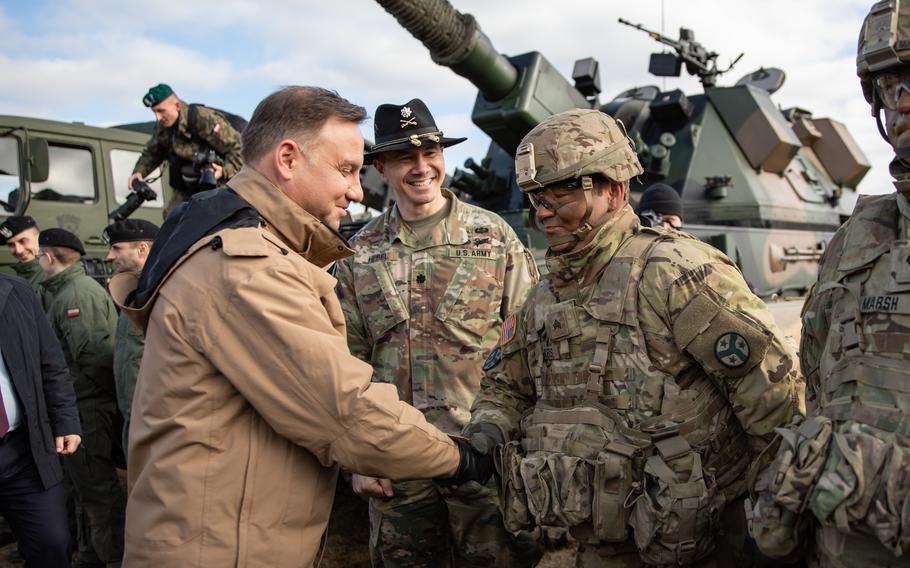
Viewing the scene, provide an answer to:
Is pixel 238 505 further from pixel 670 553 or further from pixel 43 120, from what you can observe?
pixel 43 120

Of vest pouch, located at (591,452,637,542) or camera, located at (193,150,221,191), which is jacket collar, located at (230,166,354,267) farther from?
camera, located at (193,150,221,191)

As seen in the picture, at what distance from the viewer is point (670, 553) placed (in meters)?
2.33

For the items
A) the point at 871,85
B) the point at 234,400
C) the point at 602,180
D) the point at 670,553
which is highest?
the point at 871,85

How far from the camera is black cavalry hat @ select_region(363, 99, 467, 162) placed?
3.57m

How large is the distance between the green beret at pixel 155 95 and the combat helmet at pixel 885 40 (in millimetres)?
5412

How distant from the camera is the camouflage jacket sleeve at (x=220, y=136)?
6.46 meters

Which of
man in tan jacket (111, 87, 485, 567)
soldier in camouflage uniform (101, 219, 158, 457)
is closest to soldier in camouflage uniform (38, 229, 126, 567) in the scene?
soldier in camouflage uniform (101, 219, 158, 457)

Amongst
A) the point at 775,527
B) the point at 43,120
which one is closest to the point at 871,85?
the point at 775,527

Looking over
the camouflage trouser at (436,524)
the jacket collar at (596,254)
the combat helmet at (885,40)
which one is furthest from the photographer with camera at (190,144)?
the combat helmet at (885,40)

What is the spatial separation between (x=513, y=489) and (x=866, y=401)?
46.1 inches

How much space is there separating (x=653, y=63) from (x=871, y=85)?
23.8 ft

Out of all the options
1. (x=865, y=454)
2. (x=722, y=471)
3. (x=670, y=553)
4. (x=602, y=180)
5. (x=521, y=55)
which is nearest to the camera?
(x=865, y=454)

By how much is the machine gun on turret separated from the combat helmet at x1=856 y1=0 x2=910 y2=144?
726 cm

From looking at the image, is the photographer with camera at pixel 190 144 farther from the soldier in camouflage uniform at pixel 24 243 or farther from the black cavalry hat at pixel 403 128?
the black cavalry hat at pixel 403 128
